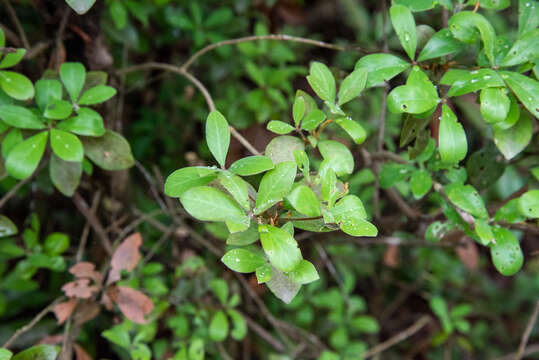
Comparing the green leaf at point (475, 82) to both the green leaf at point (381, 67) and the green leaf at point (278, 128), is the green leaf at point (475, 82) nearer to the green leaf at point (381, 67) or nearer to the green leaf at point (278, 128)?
the green leaf at point (381, 67)

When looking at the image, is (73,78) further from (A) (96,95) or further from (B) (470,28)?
(B) (470,28)

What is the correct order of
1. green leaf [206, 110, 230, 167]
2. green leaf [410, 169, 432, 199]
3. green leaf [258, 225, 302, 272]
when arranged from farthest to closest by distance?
green leaf [410, 169, 432, 199] < green leaf [206, 110, 230, 167] < green leaf [258, 225, 302, 272]

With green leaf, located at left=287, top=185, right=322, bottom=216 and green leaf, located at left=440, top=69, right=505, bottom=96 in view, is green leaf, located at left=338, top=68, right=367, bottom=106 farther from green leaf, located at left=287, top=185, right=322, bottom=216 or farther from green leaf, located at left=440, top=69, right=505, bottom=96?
green leaf, located at left=287, top=185, right=322, bottom=216

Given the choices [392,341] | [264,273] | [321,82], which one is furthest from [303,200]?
[392,341]

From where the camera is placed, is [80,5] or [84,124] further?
[84,124]

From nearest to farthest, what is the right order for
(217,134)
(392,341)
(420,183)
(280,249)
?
(280,249)
(217,134)
(420,183)
(392,341)

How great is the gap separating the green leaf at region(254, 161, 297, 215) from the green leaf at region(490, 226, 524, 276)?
0.48 meters

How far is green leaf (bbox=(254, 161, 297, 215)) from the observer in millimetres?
687

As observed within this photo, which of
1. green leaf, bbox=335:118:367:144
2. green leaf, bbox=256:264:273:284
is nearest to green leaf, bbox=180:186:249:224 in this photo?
green leaf, bbox=256:264:273:284

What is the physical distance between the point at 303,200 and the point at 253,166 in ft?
0.35

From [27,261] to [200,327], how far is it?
510 mm

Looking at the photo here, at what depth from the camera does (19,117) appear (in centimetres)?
90

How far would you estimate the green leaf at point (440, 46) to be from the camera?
85 cm

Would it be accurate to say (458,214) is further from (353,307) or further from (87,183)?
(87,183)
